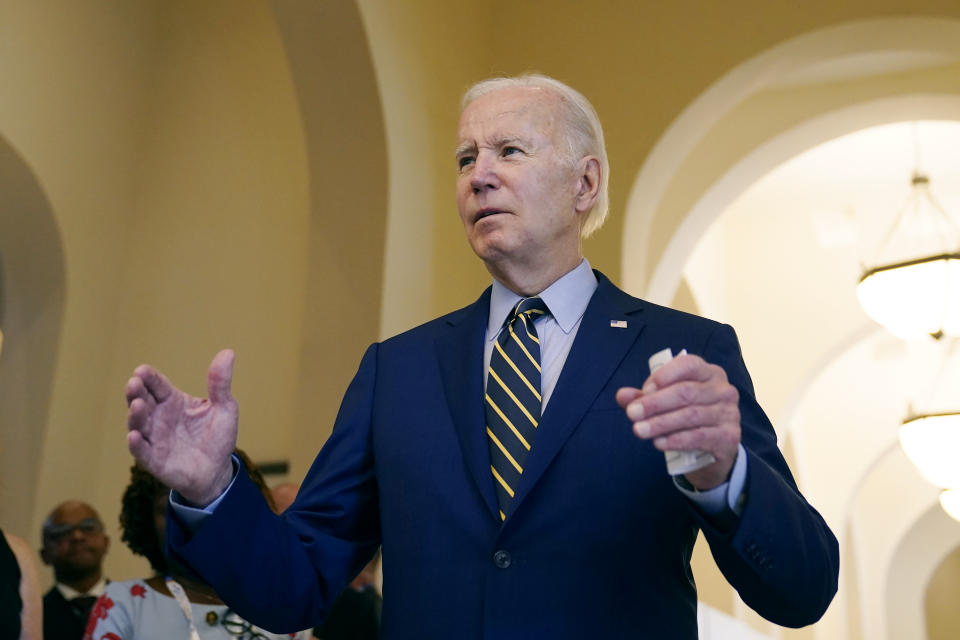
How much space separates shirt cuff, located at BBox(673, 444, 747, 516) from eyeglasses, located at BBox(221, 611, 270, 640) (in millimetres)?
1399

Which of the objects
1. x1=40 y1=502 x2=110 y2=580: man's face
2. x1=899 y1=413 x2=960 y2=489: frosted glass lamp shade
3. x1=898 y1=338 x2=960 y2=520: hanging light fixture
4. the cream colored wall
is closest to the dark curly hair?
x1=40 y1=502 x2=110 y2=580: man's face

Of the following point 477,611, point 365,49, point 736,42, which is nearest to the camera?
point 477,611

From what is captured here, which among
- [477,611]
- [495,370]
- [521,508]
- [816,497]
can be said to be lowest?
[477,611]

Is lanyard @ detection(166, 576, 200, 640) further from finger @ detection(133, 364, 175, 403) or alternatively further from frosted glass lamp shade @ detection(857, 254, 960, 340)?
frosted glass lamp shade @ detection(857, 254, 960, 340)

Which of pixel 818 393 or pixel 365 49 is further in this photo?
pixel 818 393

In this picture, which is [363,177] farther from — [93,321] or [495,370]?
[495,370]

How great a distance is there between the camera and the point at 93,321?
5.32 meters

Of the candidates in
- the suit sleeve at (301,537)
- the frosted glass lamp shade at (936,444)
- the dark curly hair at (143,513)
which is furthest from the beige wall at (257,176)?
the frosted glass lamp shade at (936,444)

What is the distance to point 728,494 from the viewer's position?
139cm

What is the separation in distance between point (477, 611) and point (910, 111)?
17.8ft

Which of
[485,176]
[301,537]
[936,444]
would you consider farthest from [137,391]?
[936,444]

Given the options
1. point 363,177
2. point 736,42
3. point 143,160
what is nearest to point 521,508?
point 363,177

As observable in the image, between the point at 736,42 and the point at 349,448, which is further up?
the point at 736,42

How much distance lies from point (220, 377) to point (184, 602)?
1168mm
